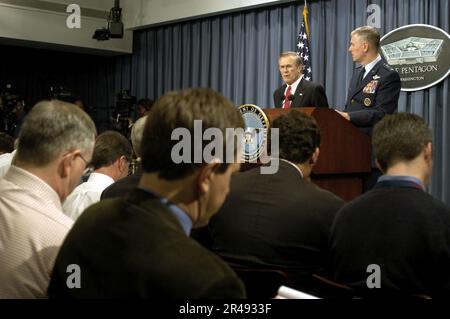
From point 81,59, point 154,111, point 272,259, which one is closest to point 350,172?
point 272,259

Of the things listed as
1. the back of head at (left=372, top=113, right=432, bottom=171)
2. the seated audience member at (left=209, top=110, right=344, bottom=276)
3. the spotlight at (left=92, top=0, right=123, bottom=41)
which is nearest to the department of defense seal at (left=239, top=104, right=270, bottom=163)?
the seated audience member at (left=209, top=110, right=344, bottom=276)

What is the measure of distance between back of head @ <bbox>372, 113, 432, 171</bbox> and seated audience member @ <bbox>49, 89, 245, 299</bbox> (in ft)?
2.86

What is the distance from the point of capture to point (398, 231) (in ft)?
5.54

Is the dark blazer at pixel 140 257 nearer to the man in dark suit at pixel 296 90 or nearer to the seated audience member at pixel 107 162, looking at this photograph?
the seated audience member at pixel 107 162

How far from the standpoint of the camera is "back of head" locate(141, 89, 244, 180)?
110cm

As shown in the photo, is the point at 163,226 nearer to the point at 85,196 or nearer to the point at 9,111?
the point at 85,196

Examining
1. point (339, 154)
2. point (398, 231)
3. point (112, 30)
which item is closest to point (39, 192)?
point (398, 231)

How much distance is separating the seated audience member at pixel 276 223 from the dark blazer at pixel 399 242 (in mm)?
193

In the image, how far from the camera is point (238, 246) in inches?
78.9

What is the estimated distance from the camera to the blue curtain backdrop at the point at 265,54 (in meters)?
5.31

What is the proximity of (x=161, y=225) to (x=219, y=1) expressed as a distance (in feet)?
21.6

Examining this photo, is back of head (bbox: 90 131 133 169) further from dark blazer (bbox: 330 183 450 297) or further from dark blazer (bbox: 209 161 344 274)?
dark blazer (bbox: 330 183 450 297)

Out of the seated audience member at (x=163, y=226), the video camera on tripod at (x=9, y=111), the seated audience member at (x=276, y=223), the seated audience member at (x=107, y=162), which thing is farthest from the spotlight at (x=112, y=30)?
the seated audience member at (x=163, y=226)

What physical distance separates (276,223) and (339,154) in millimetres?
1573
